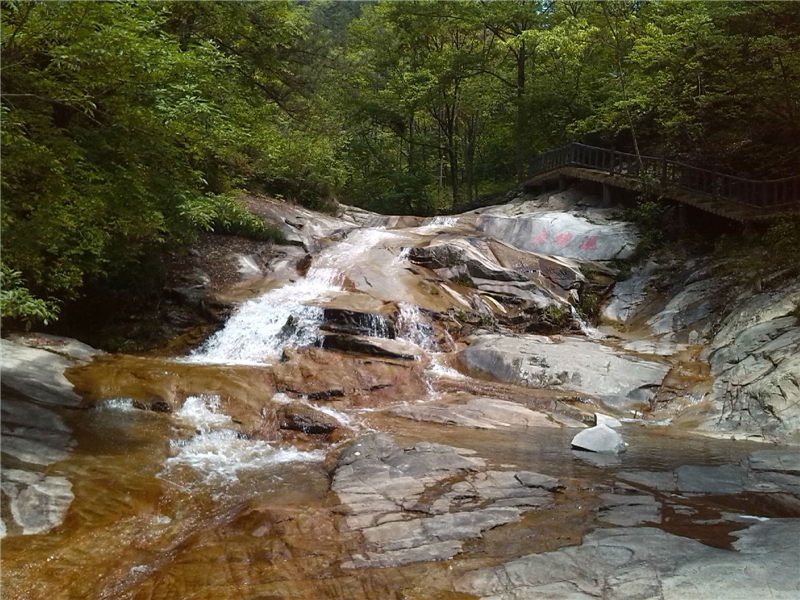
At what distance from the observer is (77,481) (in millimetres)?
6453

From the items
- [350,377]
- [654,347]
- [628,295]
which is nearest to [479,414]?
[350,377]

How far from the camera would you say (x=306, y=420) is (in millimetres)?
8852

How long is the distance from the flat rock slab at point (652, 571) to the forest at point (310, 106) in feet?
14.5

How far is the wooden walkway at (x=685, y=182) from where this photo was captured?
14.2m

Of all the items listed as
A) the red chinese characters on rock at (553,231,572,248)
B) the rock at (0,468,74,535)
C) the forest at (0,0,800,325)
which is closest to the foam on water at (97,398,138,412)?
the forest at (0,0,800,325)

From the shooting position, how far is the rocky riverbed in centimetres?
496

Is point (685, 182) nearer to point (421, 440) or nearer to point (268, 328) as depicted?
point (268, 328)

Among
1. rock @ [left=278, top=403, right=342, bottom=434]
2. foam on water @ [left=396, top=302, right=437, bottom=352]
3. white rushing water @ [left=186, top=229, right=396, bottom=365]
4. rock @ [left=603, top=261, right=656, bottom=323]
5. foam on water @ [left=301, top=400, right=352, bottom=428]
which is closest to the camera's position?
rock @ [left=278, top=403, right=342, bottom=434]

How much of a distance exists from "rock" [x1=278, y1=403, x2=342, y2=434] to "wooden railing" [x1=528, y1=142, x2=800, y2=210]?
454 inches

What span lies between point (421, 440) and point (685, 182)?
12541 millimetres

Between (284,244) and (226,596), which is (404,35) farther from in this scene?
(226,596)

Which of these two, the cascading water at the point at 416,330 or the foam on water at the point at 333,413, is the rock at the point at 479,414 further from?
the cascading water at the point at 416,330

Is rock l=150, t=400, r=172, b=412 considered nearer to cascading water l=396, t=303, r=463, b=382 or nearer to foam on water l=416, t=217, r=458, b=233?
cascading water l=396, t=303, r=463, b=382

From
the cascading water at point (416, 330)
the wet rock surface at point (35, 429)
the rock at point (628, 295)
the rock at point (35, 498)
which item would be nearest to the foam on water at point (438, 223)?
the rock at point (628, 295)
